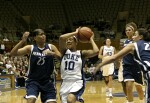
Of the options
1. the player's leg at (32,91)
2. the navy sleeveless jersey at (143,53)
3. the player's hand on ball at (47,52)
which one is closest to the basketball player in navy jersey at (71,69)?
the player's hand on ball at (47,52)

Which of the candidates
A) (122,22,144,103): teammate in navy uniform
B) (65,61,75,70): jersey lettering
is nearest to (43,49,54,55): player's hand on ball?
(65,61,75,70): jersey lettering

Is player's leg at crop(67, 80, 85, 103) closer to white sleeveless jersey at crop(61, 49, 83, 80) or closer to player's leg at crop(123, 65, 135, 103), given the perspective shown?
white sleeveless jersey at crop(61, 49, 83, 80)

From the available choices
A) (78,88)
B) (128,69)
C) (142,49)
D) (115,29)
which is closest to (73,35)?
(78,88)

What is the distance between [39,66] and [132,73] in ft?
8.23

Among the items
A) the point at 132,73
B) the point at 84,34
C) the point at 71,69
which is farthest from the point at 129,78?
the point at 84,34

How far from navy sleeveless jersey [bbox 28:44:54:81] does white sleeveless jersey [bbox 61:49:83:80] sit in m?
0.32

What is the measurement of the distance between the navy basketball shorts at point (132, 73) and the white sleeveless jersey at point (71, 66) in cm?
200

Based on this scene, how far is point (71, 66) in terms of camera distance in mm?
6395

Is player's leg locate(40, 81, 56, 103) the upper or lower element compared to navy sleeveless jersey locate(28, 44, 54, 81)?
lower

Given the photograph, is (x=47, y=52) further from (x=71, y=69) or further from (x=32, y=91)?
(x=32, y=91)

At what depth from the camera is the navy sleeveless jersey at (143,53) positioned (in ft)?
16.3

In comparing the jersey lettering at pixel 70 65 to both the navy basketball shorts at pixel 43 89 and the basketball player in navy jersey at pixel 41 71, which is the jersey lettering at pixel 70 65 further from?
the navy basketball shorts at pixel 43 89

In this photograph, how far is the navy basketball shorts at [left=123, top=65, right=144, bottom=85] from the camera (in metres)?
8.15

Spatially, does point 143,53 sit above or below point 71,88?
above
